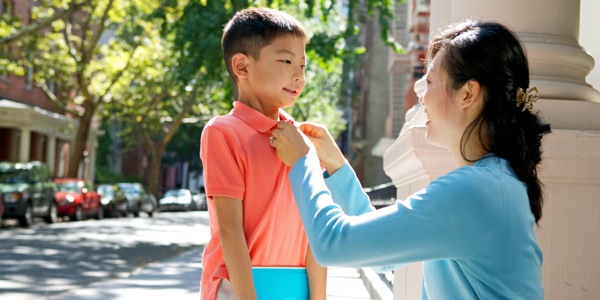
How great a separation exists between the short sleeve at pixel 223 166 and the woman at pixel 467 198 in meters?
0.41

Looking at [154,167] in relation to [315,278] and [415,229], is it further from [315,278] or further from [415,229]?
[415,229]

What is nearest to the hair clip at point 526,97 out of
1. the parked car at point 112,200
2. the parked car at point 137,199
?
the parked car at point 112,200

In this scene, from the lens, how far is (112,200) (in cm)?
3719

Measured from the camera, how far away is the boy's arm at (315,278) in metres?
2.81

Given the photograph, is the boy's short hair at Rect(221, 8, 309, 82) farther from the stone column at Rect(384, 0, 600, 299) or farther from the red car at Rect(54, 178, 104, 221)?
the red car at Rect(54, 178, 104, 221)

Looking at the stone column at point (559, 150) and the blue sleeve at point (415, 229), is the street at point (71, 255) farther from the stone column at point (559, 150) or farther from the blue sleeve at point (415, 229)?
the blue sleeve at point (415, 229)

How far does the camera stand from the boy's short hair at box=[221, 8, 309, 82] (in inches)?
112

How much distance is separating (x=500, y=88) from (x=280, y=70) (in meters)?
0.86

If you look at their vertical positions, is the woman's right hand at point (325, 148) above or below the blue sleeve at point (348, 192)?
above

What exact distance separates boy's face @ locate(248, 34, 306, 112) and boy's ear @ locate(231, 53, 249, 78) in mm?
22

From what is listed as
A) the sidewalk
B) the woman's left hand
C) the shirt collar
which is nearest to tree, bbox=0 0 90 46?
the sidewalk

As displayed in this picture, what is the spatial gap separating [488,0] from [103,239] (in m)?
17.9

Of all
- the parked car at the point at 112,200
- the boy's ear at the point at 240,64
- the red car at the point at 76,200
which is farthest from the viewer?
the parked car at the point at 112,200

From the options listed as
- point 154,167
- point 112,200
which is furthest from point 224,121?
point 154,167
